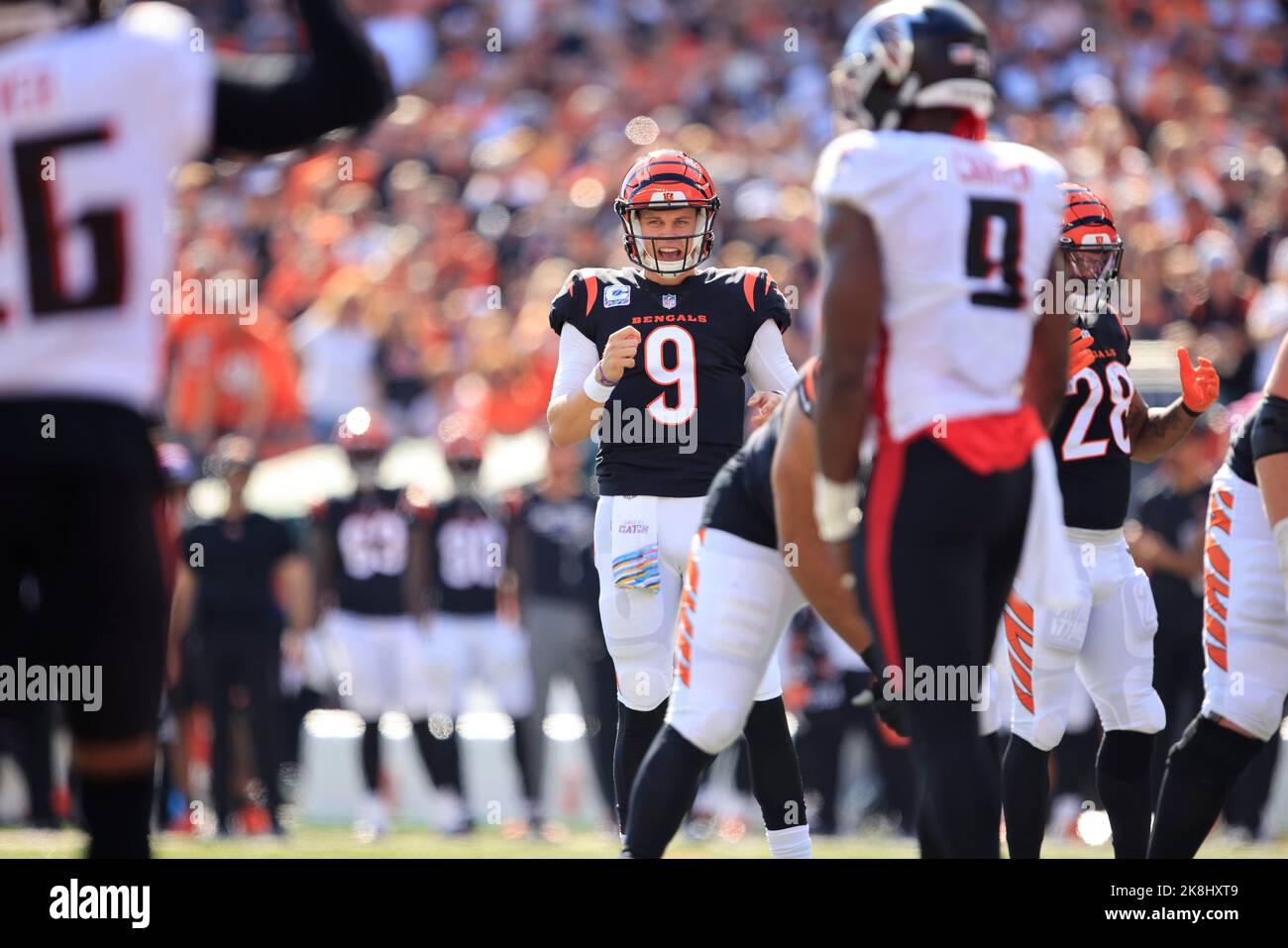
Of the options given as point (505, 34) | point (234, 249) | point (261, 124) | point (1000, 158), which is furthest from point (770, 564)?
point (505, 34)

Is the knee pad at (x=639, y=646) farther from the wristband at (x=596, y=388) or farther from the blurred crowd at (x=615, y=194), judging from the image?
the blurred crowd at (x=615, y=194)

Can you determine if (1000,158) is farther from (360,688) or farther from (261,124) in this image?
(360,688)

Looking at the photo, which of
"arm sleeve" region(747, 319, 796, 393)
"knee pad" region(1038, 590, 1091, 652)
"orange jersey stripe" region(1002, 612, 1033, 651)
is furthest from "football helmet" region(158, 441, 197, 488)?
"knee pad" region(1038, 590, 1091, 652)

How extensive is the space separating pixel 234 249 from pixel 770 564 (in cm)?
997

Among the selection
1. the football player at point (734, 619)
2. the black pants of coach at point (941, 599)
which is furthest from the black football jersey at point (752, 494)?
the black pants of coach at point (941, 599)

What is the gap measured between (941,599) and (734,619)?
2.29 ft

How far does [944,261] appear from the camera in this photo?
4102 mm

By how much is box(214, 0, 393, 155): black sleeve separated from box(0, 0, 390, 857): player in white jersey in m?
0.07

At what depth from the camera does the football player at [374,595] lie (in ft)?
32.9

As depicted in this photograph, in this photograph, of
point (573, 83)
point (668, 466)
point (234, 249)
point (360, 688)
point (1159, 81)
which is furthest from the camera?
point (573, 83)

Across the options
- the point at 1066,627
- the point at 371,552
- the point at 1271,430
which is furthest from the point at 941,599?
the point at 371,552

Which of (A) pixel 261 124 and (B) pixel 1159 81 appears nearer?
(A) pixel 261 124

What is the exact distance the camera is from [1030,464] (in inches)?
166
